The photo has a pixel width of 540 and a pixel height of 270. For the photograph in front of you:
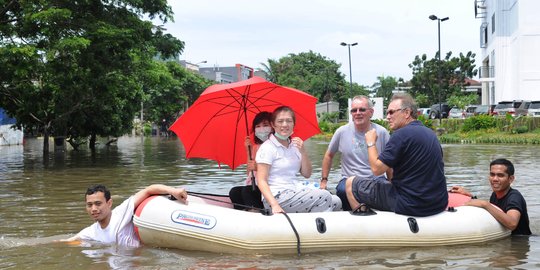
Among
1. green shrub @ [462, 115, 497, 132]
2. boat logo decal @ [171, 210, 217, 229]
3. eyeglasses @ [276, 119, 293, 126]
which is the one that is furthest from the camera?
green shrub @ [462, 115, 497, 132]

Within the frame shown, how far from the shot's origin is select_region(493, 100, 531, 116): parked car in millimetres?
37644

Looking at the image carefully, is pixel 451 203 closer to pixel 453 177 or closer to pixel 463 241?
pixel 463 241

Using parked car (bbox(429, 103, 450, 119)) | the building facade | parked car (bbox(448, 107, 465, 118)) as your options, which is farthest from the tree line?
the building facade

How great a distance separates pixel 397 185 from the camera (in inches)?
273

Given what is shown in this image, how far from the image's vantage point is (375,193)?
7180 millimetres

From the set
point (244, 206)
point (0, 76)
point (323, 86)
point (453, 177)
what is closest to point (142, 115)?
point (323, 86)

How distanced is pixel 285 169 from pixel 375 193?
0.98 metres

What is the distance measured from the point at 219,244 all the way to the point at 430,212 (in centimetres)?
220

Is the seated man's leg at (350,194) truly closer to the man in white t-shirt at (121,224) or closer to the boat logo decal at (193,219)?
the boat logo decal at (193,219)

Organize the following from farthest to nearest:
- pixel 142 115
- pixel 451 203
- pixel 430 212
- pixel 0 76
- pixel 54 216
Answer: pixel 142 115
pixel 0 76
pixel 54 216
pixel 451 203
pixel 430 212

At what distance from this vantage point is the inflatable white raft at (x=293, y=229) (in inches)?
265

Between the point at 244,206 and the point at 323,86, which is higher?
the point at 323,86

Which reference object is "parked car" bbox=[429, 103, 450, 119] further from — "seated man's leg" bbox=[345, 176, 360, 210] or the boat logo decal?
the boat logo decal

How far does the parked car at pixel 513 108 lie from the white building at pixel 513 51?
6579 millimetres
